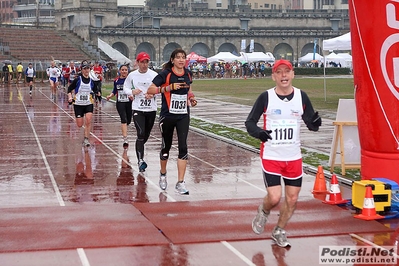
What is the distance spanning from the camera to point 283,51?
98.3 metres

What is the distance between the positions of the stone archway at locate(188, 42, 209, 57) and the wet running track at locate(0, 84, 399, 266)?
76754mm

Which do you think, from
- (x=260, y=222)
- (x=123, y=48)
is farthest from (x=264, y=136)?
(x=123, y=48)

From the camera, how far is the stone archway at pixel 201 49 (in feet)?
306

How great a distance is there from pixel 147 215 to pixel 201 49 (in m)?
84.7

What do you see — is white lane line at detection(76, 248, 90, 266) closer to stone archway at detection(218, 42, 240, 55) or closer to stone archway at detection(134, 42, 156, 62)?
stone archway at detection(134, 42, 156, 62)

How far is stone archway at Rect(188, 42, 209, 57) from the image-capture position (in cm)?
9319

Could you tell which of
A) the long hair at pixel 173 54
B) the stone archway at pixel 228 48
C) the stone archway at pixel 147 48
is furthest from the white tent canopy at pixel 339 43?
the stone archway at pixel 228 48

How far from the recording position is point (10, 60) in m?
65.9

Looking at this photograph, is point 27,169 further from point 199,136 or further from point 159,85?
point 199,136

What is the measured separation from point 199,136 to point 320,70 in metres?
59.4

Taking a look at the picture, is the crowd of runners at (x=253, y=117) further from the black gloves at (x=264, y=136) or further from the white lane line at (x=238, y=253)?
the white lane line at (x=238, y=253)

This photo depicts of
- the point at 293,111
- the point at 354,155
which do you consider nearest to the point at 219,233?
the point at 293,111

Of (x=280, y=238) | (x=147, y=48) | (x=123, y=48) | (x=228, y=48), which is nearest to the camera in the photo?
(x=280, y=238)

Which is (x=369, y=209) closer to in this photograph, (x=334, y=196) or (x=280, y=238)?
(x=334, y=196)
